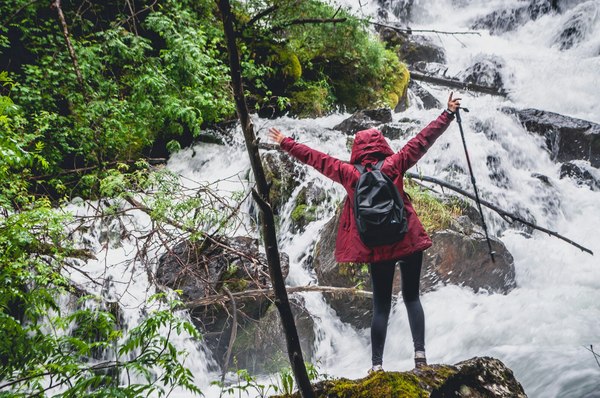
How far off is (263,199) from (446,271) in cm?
525

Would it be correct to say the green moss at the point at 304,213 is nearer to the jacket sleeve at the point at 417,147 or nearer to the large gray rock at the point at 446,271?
the large gray rock at the point at 446,271

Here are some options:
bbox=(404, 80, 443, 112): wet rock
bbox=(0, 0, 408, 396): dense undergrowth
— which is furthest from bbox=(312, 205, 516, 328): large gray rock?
bbox=(404, 80, 443, 112): wet rock

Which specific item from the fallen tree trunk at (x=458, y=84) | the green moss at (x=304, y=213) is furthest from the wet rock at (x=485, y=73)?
the green moss at (x=304, y=213)

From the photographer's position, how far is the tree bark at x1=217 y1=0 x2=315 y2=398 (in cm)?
140

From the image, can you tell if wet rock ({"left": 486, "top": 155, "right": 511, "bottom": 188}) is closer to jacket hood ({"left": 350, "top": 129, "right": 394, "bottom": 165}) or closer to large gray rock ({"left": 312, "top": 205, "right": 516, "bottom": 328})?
large gray rock ({"left": 312, "top": 205, "right": 516, "bottom": 328})

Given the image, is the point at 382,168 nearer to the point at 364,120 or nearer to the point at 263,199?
the point at 263,199

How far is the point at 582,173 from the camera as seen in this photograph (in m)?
9.60

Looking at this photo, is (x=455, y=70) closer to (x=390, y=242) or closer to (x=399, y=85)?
(x=399, y=85)

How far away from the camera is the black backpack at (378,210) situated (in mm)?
2869

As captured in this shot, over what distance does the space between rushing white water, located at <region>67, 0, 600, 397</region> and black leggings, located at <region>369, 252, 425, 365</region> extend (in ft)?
5.10

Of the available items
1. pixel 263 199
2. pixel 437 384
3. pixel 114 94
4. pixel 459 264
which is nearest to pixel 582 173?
pixel 459 264

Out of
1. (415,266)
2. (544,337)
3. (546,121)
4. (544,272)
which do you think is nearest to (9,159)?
(415,266)

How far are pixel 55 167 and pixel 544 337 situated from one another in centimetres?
795

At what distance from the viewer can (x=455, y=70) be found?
17.8 metres
